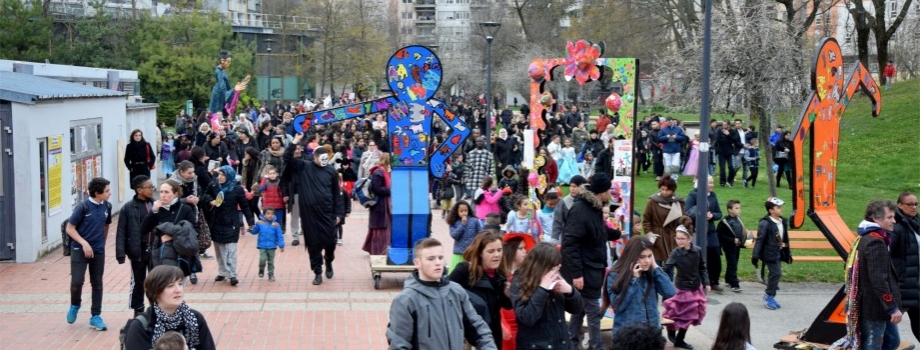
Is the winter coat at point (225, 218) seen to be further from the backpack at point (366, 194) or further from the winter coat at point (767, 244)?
the winter coat at point (767, 244)

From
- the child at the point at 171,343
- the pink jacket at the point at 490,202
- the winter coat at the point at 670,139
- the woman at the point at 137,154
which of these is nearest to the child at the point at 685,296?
the pink jacket at the point at 490,202

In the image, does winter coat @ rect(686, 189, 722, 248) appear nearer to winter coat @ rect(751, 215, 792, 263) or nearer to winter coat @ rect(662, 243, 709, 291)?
winter coat @ rect(751, 215, 792, 263)

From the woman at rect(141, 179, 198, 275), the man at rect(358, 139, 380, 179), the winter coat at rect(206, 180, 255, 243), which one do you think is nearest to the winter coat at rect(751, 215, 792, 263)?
the winter coat at rect(206, 180, 255, 243)

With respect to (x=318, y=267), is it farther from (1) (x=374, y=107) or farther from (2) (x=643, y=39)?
(2) (x=643, y=39)

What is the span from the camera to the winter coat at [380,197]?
14.6 meters

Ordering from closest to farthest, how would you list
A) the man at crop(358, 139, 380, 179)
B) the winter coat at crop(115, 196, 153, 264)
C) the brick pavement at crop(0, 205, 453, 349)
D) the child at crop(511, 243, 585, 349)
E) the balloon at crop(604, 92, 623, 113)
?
1. the child at crop(511, 243, 585, 349)
2. the winter coat at crop(115, 196, 153, 264)
3. the brick pavement at crop(0, 205, 453, 349)
4. the balloon at crop(604, 92, 623, 113)
5. the man at crop(358, 139, 380, 179)

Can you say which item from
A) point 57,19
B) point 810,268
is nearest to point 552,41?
point 57,19

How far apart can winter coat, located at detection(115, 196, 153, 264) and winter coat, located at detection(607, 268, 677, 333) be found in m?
4.52

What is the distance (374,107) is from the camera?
13.5 meters

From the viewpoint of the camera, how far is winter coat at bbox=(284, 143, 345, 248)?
1333 centimetres

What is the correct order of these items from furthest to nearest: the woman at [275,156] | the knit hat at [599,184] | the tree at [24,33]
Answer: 1. the tree at [24,33]
2. the woman at [275,156]
3. the knit hat at [599,184]

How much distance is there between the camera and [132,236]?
10.6 meters

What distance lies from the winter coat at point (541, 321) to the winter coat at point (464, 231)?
5.23 metres

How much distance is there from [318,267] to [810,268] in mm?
6667
